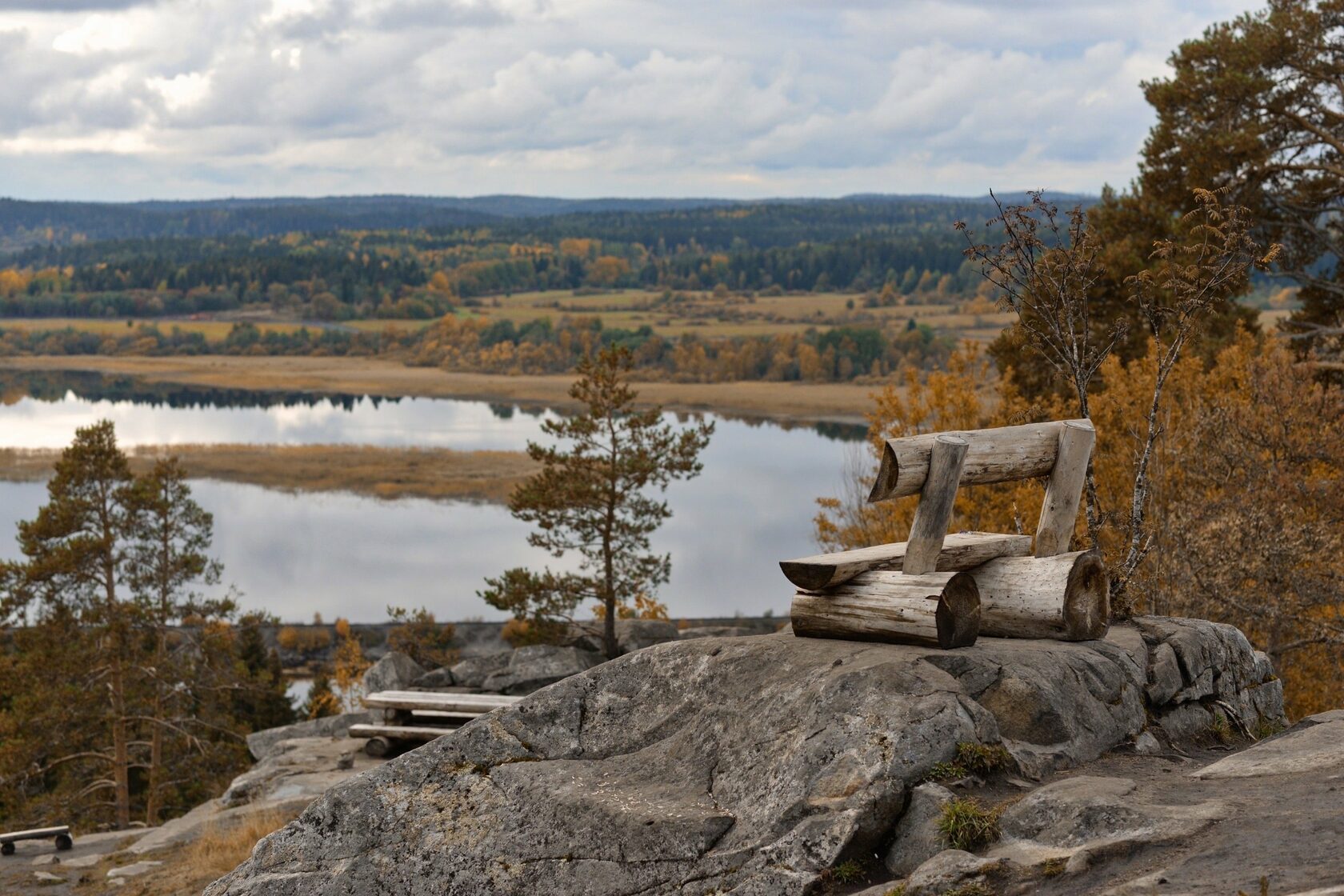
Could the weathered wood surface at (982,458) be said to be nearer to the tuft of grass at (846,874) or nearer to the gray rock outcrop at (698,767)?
the gray rock outcrop at (698,767)

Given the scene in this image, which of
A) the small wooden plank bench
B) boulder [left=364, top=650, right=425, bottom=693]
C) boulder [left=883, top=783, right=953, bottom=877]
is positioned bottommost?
boulder [left=364, top=650, right=425, bottom=693]

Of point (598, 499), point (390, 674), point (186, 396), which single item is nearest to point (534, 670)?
point (390, 674)

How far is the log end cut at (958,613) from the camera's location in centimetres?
879

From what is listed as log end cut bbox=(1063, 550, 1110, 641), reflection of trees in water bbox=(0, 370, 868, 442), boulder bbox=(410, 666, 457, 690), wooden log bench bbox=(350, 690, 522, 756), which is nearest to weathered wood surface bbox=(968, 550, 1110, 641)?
log end cut bbox=(1063, 550, 1110, 641)

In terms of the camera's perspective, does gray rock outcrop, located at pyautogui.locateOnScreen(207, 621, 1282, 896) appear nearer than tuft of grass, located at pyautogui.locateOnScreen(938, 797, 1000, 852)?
No

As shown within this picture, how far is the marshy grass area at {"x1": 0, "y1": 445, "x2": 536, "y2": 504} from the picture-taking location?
73062 millimetres

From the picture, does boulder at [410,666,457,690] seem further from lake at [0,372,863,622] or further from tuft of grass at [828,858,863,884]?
tuft of grass at [828,858,863,884]

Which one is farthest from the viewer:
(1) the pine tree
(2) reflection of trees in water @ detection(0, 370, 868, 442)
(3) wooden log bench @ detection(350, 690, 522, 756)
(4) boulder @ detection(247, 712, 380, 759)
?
(2) reflection of trees in water @ detection(0, 370, 868, 442)

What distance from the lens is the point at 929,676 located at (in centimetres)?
834

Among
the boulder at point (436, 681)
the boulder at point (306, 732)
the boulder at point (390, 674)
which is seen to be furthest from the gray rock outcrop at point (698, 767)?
the boulder at point (390, 674)

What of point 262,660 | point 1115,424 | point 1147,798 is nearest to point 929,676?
point 1147,798

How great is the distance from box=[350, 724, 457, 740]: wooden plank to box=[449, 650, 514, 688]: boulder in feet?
17.9

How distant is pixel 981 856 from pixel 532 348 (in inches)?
5699

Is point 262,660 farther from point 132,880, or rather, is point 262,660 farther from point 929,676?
point 929,676
